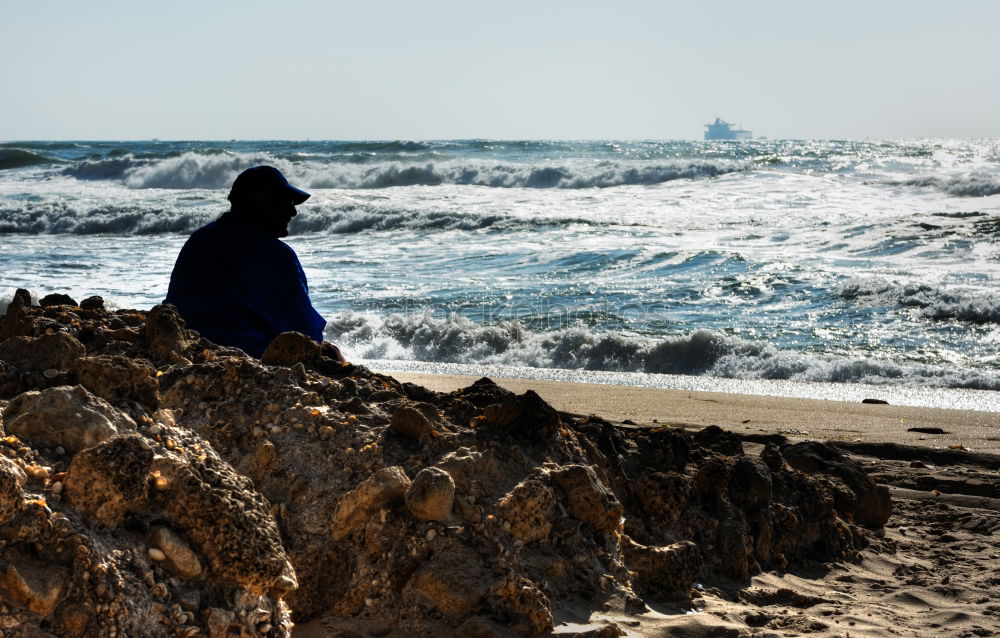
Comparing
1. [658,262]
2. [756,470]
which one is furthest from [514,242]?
[756,470]

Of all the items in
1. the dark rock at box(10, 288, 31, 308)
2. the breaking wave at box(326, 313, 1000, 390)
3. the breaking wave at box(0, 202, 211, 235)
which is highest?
the dark rock at box(10, 288, 31, 308)

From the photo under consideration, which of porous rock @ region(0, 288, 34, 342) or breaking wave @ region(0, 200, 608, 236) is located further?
breaking wave @ region(0, 200, 608, 236)

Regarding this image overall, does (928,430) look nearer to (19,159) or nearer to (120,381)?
(120,381)

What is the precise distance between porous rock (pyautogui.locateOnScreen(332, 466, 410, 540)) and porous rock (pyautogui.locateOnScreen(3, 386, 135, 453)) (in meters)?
0.61

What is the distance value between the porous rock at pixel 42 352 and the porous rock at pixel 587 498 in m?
1.35

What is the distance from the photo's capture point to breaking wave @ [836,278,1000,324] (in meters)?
9.61

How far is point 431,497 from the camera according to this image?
2475 mm

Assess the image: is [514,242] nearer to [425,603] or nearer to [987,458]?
[987,458]

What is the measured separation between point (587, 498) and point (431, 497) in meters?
0.46

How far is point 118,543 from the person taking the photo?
1.81 m

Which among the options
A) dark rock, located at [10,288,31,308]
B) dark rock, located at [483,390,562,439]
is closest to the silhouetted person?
dark rock, located at [10,288,31,308]

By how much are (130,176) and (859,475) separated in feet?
109

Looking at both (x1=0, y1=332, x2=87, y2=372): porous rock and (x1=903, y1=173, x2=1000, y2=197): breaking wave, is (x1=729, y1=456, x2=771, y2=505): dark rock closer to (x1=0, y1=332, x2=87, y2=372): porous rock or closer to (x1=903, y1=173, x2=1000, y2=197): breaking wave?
(x1=0, y1=332, x2=87, y2=372): porous rock

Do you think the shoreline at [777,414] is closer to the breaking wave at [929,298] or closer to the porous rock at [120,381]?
the breaking wave at [929,298]
